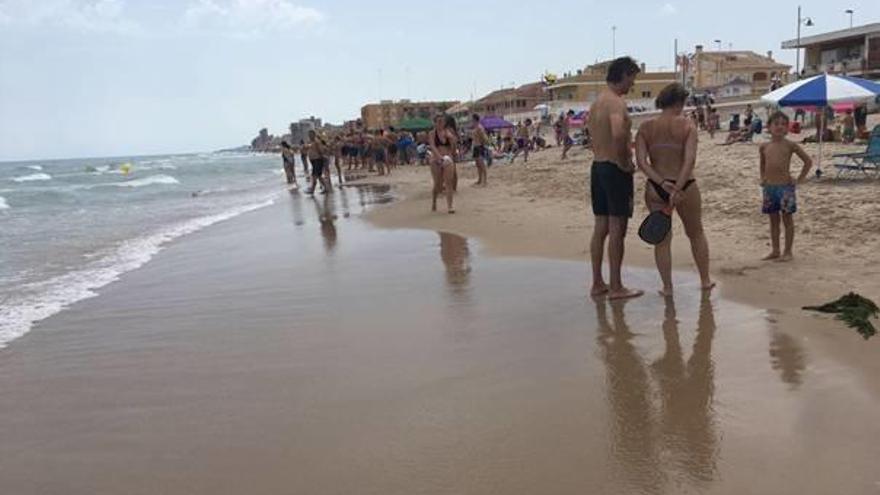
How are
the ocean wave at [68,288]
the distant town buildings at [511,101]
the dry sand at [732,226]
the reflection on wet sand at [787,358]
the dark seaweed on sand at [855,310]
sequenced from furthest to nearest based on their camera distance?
the distant town buildings at [511,101], the ocean wave at [68,288], the dry sand at [732,226], the dark seaweed on sand at [855,310], the reflection on wet sand at [787,358]

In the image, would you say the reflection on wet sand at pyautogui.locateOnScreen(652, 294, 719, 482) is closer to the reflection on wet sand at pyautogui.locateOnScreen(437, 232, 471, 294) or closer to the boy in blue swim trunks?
the reflection on wet sand at pyautogui.locateOnScreen(437, 232, 471, 294)

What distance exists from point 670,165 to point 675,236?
2660 millimetres

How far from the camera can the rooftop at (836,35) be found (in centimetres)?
4531

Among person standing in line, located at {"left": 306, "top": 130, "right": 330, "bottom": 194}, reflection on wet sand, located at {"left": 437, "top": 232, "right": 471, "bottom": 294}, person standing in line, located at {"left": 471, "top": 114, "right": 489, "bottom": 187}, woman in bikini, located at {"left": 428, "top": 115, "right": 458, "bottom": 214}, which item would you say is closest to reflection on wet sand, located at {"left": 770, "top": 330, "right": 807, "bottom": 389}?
reflection on wet sand, located at {"left": 437, "top": 232, "right": 471, "bottom": 294}

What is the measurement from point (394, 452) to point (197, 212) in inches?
607

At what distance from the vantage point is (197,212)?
56.0 ft

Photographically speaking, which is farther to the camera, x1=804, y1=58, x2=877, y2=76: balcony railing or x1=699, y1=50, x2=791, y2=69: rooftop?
x1=699, y1=50, x2=791, y2=69: rooftop

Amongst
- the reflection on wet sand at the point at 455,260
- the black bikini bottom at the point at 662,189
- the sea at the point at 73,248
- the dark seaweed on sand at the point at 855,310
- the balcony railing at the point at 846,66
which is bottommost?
the sea at the point at 73,248

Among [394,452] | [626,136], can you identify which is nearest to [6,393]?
[394,452]

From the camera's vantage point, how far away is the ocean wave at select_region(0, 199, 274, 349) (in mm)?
5766

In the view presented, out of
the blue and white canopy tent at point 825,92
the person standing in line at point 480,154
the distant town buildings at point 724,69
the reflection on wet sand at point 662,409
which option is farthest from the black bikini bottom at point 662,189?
the distant town buildings at point 724,69

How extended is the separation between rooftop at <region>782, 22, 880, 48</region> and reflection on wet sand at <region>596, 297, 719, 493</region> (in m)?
50.6

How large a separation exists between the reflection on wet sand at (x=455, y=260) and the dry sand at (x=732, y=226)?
0.95 feet

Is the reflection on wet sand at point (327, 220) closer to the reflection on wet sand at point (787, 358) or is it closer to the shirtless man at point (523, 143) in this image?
the reflection on wet sand at point (787, 358)
